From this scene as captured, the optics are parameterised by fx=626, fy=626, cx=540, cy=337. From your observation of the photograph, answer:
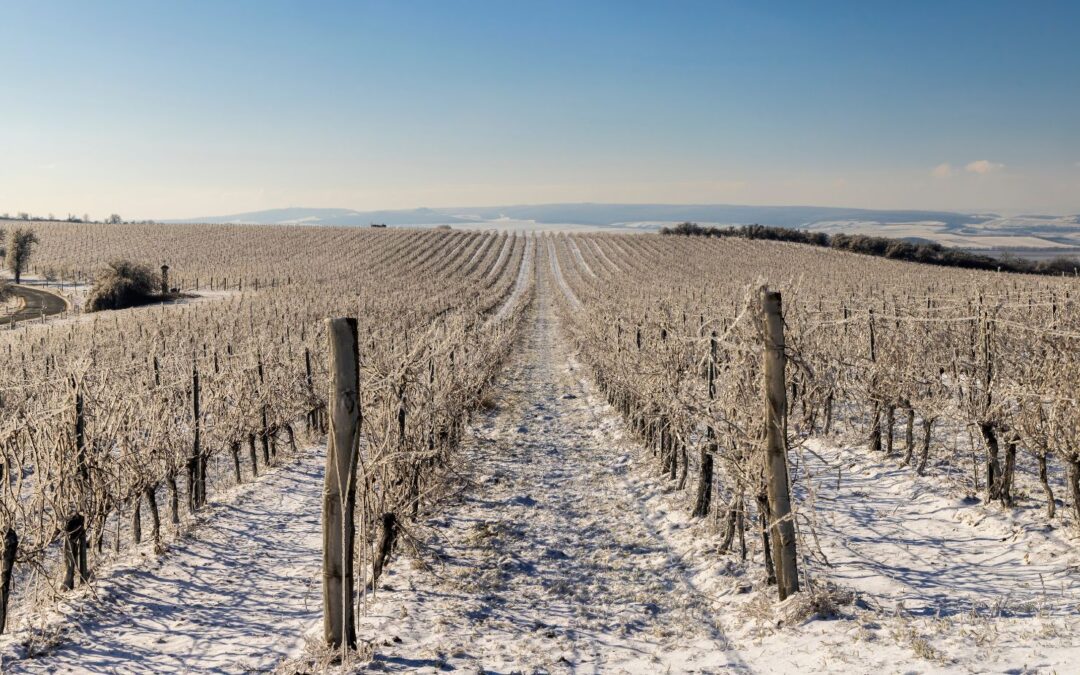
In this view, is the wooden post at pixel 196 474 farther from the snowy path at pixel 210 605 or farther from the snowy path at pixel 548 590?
the snowy path at pixel 548 590

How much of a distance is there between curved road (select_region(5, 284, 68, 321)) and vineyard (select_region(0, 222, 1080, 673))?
3121 cm

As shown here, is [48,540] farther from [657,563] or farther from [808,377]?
[808,377]

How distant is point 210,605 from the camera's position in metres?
6.99

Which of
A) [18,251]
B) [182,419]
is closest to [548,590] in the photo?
[182,419]

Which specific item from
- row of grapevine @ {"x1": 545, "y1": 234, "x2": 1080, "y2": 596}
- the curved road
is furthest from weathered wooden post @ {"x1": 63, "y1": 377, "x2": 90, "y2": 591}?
the curved road

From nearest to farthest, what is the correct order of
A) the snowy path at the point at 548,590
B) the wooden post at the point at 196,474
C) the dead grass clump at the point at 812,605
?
1. the dead grass clump at the point at 812,605
2. the snowy path at the point at 548,590
3. the wooden post at the point at 196,474

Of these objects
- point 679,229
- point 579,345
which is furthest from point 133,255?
point 679,229

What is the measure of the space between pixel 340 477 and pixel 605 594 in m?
3.44

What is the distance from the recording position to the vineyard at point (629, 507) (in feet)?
18.6

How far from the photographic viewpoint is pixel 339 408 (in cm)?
521

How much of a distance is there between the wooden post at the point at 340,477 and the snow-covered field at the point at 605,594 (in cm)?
43

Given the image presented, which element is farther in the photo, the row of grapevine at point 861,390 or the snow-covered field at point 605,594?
the row of grapevine at point 861,390

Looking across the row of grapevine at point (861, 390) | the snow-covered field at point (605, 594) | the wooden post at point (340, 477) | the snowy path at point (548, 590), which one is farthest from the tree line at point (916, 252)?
the wooden post at point (340, 477)

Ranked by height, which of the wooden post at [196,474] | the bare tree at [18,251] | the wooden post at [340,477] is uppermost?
the bare tree at [18,251]
